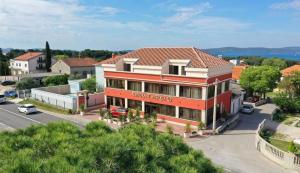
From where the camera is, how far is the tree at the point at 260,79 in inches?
2249

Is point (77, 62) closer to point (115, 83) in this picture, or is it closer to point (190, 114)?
point (115, 83)

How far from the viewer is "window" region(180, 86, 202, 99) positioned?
37.5 meters

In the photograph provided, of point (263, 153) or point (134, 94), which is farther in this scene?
point (134, 94)

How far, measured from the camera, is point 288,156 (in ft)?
87.2

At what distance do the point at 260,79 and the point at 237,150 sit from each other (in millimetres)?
31724

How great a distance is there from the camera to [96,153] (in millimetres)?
7949

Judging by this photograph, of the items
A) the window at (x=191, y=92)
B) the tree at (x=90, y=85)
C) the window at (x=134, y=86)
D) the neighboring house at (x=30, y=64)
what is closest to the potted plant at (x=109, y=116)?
the window at (x=134, y=86)

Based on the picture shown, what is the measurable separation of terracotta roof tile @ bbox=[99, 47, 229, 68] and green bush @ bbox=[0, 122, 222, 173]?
93.7ft

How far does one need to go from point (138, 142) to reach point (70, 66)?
248ft

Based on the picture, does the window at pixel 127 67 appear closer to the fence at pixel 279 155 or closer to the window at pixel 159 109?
the window at pixel 159 109

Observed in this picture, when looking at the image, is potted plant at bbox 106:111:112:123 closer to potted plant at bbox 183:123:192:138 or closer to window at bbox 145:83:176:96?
window at bbox 145:83:176:96

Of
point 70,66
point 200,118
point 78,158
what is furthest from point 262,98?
point 78,158

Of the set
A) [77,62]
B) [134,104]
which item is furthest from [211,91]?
[77,62]

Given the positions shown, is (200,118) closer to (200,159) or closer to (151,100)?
(151,100)
